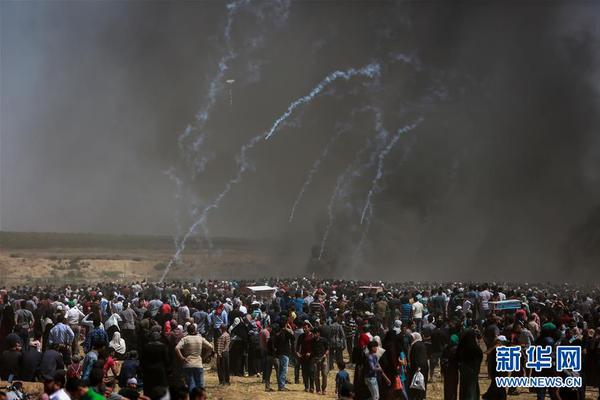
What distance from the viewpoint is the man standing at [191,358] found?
14492mm

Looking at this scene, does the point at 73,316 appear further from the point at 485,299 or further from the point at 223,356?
the point at 485,299

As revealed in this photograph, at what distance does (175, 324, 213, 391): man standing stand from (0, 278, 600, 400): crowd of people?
0.06ft

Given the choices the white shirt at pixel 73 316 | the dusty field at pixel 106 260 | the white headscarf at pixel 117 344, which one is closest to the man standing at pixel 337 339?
the white headscarf at pixel 117 344

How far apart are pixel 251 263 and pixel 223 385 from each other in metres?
75.1

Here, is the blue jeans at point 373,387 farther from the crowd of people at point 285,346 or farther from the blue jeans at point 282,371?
the blue jeans at point 282,371

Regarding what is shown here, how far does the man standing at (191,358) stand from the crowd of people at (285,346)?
0.7 inches

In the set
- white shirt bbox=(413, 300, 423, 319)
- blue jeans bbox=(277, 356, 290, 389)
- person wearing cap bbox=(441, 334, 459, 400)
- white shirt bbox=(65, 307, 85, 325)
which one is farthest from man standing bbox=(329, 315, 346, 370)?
white shirt bbox=(65, 307, 85, 325)

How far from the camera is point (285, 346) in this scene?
715 inches

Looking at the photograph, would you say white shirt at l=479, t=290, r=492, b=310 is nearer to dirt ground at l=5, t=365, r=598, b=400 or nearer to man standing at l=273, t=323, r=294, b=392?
dirt ground at l=5, t=365, r=598, b=400

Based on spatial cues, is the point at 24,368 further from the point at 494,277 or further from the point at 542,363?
the point at 494,277

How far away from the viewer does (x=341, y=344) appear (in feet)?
65.2

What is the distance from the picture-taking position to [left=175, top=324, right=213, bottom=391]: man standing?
14492mm

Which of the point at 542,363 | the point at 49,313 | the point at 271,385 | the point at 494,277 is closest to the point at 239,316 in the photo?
the point at 271,385

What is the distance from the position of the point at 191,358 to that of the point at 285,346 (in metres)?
4.06
